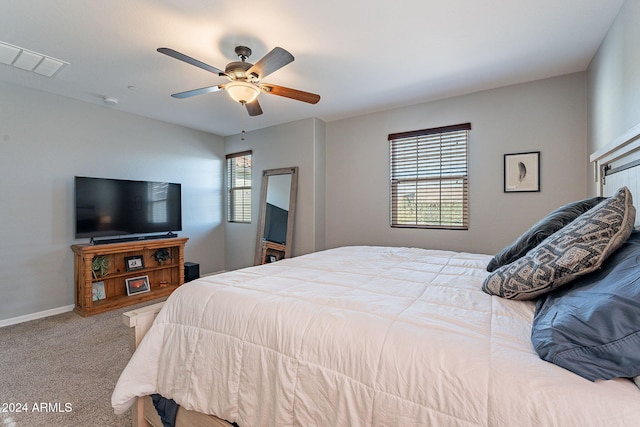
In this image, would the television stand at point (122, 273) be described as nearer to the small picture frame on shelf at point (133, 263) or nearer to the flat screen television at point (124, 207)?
the small picture frame on shelf at point (133, 263)

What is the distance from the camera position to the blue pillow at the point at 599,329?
67 cm

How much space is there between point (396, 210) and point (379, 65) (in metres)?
1.81

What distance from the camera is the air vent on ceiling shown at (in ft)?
7.92

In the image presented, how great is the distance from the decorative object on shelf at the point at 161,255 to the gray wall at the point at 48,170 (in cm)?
94

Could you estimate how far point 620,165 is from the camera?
1772 millimetres

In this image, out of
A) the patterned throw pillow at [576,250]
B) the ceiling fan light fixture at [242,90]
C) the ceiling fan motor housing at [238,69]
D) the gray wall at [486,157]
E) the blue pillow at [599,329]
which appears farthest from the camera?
the gray wall at [486,157]

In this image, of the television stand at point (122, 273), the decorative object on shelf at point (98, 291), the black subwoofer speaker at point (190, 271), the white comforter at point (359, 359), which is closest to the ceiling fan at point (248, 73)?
the white comforter at point (359, 359)

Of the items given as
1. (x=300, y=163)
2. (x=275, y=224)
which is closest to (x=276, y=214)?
(x=275, y=224)

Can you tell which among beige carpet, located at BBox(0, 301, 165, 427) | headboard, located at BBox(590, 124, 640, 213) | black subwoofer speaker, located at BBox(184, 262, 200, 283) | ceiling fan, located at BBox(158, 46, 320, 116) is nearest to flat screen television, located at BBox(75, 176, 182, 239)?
black subwoofer speaker, located at BBox(184, 262, 200, 283)

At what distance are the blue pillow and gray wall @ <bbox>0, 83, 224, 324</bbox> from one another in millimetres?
4564

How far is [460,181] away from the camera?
3.40m

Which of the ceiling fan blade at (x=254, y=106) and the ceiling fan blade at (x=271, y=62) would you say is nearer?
the ceiling fan blade at (x=271, y=62)

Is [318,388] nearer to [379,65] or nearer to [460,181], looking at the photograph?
[379,65]

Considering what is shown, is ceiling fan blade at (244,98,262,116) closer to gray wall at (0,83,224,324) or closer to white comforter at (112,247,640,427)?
white comforter at (112,247,640,427)
